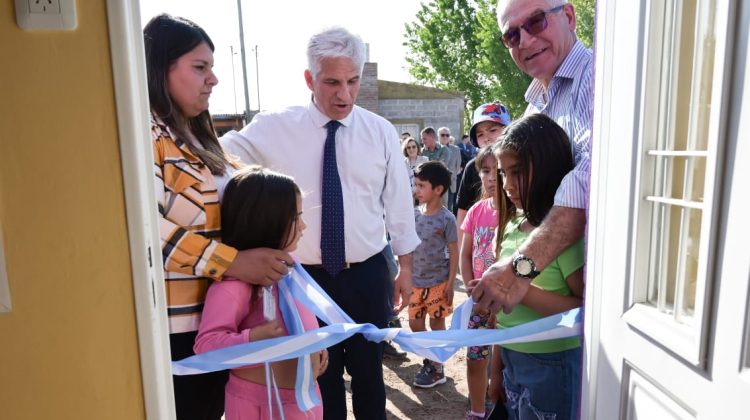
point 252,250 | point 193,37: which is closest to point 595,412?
point 252,250

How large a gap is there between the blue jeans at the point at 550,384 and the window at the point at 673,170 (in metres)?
0.49

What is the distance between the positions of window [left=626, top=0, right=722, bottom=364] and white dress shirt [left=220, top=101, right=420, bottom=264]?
1447 mm

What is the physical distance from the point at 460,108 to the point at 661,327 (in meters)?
19.4

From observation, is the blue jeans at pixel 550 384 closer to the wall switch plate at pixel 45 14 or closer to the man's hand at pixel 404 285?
the man's hand at pixel 404 285

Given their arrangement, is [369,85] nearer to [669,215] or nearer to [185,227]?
[185,227]

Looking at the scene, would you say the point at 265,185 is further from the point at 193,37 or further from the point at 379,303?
the point at 379,303

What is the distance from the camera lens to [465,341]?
1763 millimetres

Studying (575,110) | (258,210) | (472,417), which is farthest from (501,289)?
(472,417)

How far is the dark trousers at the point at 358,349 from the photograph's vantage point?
8.40 ft

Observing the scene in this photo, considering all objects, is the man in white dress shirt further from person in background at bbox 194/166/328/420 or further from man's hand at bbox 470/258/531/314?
man's hand at bbox 470/258/531/314

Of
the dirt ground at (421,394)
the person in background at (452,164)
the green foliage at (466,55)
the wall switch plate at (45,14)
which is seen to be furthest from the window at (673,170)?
the green foliage at (466,55)

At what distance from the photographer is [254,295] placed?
1892mm

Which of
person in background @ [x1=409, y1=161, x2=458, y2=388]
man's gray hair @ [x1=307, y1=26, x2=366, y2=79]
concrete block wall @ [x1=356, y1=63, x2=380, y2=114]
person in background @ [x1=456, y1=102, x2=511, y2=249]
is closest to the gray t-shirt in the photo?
person in background @ [x1=409, y1=161, x2=458, y2=388]

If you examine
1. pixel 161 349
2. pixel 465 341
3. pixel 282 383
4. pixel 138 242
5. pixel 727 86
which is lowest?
pixel 282 383
